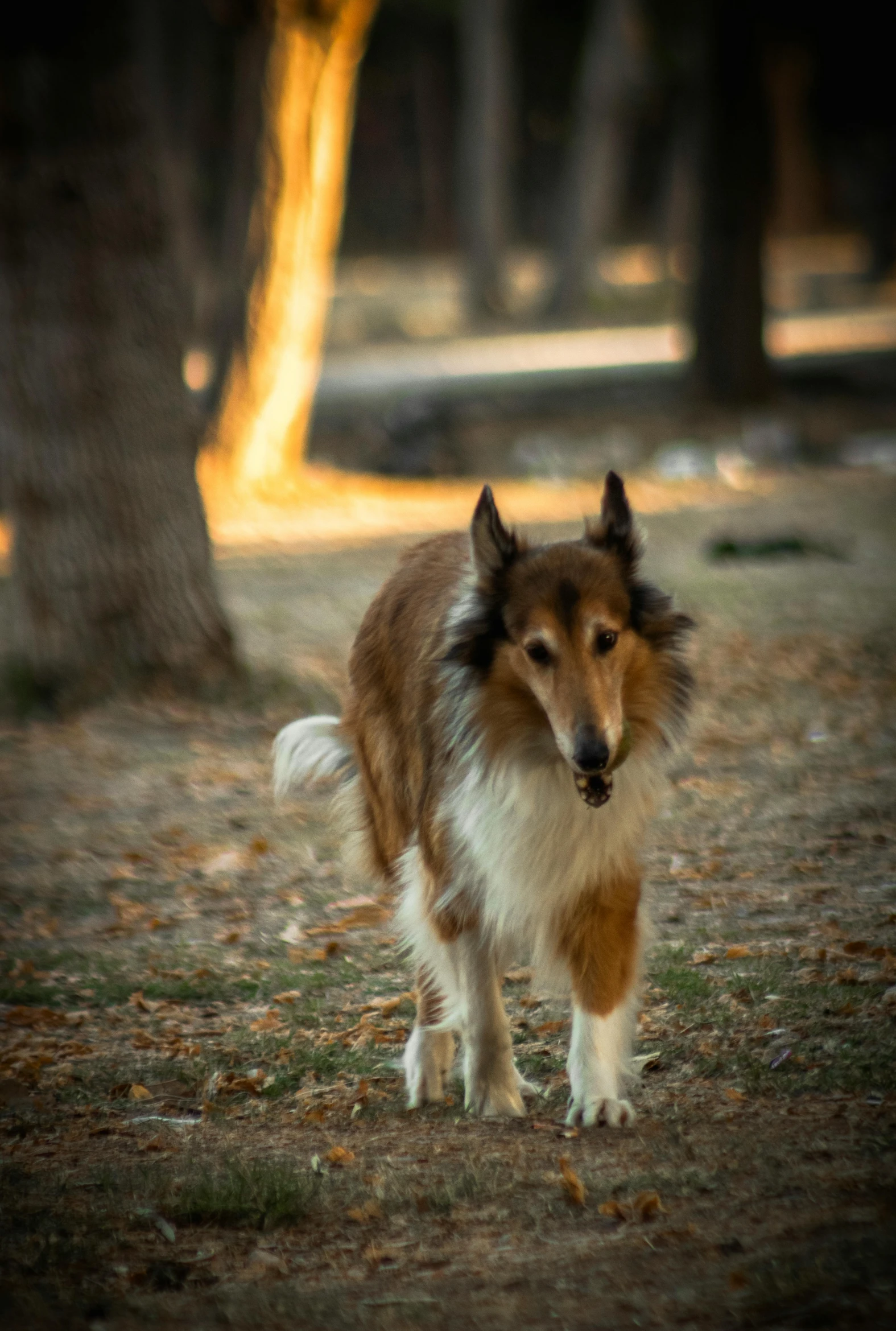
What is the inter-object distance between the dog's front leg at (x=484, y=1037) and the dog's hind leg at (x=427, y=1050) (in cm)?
21

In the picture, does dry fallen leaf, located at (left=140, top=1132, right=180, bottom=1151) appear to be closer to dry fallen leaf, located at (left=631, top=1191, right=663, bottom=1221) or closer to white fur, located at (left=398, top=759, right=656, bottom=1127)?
white fur, located at (left=398, top=759, right=656, bottom=1127)

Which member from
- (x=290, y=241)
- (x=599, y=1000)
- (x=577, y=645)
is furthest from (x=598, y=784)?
(x=290, y=241)

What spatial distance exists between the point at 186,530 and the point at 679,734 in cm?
494

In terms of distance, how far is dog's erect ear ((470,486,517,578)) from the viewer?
4.06 meters

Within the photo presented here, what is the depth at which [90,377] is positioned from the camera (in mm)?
8375

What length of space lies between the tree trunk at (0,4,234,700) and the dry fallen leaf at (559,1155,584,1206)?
536 centimetres

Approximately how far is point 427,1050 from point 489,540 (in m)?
1.57

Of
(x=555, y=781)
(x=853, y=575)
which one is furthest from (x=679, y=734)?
(x=853, y=575)

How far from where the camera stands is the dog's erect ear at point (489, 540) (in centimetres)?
406

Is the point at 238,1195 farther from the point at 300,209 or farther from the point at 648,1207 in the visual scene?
the point at 300,209

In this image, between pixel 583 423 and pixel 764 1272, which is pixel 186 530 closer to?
pixel 764 1272

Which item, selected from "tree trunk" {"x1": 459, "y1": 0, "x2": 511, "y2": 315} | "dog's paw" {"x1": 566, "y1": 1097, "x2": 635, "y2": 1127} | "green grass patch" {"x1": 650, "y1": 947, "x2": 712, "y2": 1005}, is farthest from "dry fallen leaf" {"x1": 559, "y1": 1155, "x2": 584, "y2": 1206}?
"tree trunk" {"x1": 459, "y1": 0, "x2": 511, "y2": 315}

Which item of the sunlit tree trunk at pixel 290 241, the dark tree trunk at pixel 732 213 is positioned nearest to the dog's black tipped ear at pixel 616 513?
the sunlit tree trunk at pixel 290 241

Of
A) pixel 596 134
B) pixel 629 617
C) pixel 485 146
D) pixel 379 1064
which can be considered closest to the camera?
pixel 629 617
